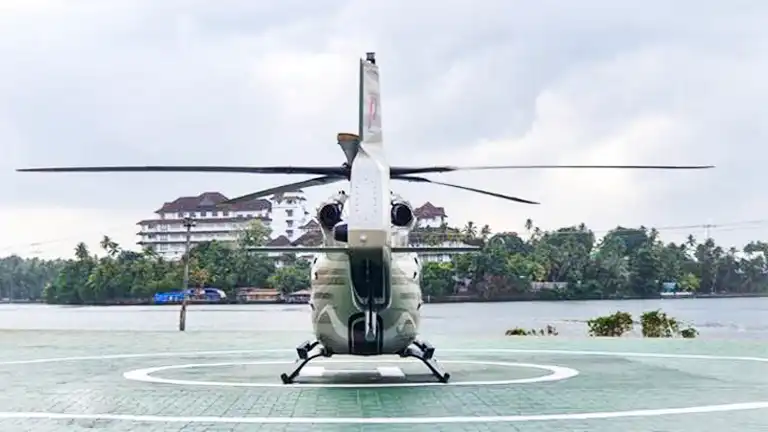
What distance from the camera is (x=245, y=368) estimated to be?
1689 centimetres

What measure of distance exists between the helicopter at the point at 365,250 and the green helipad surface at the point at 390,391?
76 cm

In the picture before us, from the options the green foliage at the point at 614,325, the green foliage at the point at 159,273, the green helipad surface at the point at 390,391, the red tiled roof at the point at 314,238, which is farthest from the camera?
the green foliage at the point at 159,273

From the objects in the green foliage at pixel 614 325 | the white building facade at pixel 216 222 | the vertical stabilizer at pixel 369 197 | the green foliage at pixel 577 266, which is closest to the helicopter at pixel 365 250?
the vertical stabilizer at pixel 369 197

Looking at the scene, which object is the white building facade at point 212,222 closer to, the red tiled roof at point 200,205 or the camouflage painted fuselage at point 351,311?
the red tiled roof at point 200,205

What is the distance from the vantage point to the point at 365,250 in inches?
432

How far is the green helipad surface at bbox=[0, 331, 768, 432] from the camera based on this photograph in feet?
32.2

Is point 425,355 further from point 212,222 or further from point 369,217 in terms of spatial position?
point 212,222

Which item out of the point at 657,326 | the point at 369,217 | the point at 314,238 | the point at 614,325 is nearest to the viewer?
the point at 369,217

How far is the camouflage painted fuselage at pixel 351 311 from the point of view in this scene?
1327cm

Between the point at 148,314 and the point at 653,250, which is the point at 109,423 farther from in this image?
the point at 653,250

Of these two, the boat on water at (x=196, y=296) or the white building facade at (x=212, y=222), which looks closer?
the boat on water at (x=196, y=296)

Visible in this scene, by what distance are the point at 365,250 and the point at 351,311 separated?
98.3 inches

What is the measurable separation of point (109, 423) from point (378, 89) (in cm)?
558

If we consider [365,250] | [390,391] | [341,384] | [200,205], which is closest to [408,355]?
[341,384]
